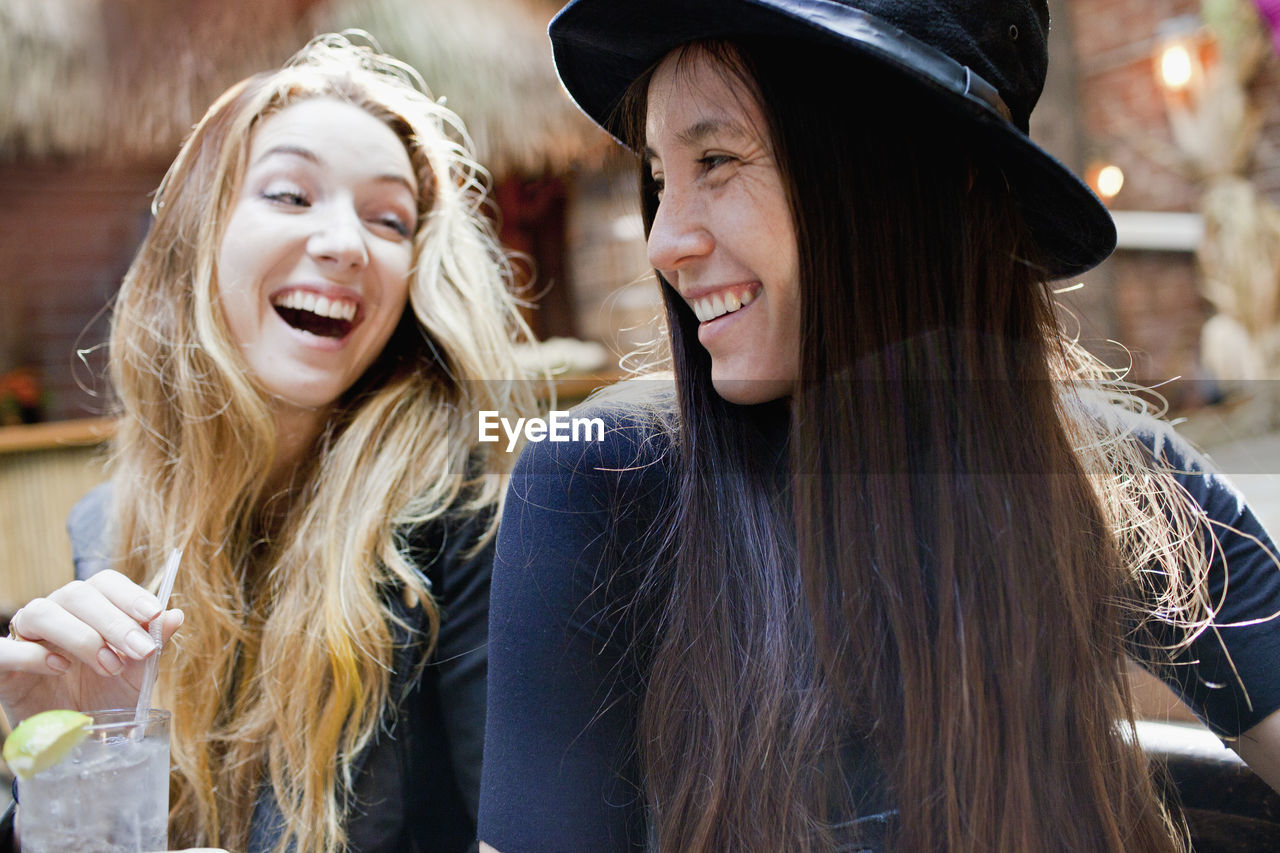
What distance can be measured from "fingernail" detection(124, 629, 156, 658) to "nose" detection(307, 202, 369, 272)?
1.42 feet

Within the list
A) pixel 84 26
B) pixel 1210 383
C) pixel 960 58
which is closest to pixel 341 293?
pixel 84 26

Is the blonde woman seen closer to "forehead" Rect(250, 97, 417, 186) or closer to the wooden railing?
"forehead" Rect(250, 97, 417, 186)

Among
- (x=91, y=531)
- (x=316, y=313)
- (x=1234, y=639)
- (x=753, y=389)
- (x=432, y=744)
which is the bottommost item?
(x=432, y=744)

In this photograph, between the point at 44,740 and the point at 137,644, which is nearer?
the point at 44,740

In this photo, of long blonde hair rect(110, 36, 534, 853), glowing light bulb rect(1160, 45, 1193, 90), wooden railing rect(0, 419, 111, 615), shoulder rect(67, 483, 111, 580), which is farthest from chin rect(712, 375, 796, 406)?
glowing light bulb rect(1160, 45, 1193, 90)

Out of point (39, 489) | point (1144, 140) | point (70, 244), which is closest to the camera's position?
point (70, 244)

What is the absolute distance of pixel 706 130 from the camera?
2.39ft

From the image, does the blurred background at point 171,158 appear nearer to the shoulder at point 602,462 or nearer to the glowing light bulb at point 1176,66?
the shoulder at point 602,462

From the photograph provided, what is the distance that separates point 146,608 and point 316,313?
0.41 metres

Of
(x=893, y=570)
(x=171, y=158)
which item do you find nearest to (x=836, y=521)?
(x=893, y=570)

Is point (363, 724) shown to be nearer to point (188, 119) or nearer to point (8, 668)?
point (8, 668)

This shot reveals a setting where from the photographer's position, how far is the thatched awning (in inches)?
43.1

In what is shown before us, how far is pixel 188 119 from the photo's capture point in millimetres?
1073

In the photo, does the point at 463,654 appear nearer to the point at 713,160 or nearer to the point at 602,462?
the point at 602,462
